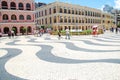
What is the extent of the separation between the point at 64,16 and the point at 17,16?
1755 centimetres

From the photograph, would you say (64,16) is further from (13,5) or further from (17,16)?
(13,5)

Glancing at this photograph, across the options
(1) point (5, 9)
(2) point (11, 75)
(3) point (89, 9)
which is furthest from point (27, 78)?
(3) point (89, 9)

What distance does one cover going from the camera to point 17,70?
970 centimetres

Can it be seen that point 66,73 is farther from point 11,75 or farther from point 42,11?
point 42,11

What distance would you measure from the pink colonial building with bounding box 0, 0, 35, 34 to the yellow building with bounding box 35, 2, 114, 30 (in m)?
10.6

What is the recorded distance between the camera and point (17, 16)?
4900 cm

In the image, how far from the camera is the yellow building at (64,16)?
2392 inches

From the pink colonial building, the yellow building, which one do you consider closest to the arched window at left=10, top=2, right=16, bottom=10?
the pink colonial building

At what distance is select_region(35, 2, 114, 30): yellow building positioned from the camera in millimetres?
60750

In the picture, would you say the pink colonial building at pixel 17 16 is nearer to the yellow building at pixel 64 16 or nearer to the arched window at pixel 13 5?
the arched window at pixel 13 5

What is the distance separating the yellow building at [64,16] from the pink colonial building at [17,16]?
34.9ft

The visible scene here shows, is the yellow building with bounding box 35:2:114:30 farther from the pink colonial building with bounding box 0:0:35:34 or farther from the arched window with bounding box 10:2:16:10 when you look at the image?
the arched window with bounding box 10:2:16:10

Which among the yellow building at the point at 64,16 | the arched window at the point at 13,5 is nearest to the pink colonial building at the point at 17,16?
the arched window at the point at 13,5

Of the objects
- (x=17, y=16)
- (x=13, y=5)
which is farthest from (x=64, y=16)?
(x=13, y=5)
